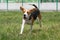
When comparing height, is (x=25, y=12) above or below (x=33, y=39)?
above

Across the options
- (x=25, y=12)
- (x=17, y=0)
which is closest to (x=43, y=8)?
(x=17, y=0)

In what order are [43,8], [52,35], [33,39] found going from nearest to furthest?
[33,39]
[52,35]
[43,8]

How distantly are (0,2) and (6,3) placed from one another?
1.31 m

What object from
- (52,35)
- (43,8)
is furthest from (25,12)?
(43,8)

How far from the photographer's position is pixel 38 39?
853 centimetres

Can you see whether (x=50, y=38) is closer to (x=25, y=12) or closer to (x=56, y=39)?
(x=56, y=39)

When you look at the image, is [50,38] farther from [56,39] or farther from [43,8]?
[43,8]

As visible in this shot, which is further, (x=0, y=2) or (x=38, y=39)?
(x=0, y=2)

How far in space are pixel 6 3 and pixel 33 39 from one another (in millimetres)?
18631

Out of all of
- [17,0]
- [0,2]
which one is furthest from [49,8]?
[0,2]

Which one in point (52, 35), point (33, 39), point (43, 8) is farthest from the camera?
point (43, 8)

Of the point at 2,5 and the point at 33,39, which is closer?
the point at 33,39

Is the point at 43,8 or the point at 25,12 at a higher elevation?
the point at 25,12

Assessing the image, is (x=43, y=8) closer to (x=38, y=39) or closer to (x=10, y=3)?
(x=10, y=3)
